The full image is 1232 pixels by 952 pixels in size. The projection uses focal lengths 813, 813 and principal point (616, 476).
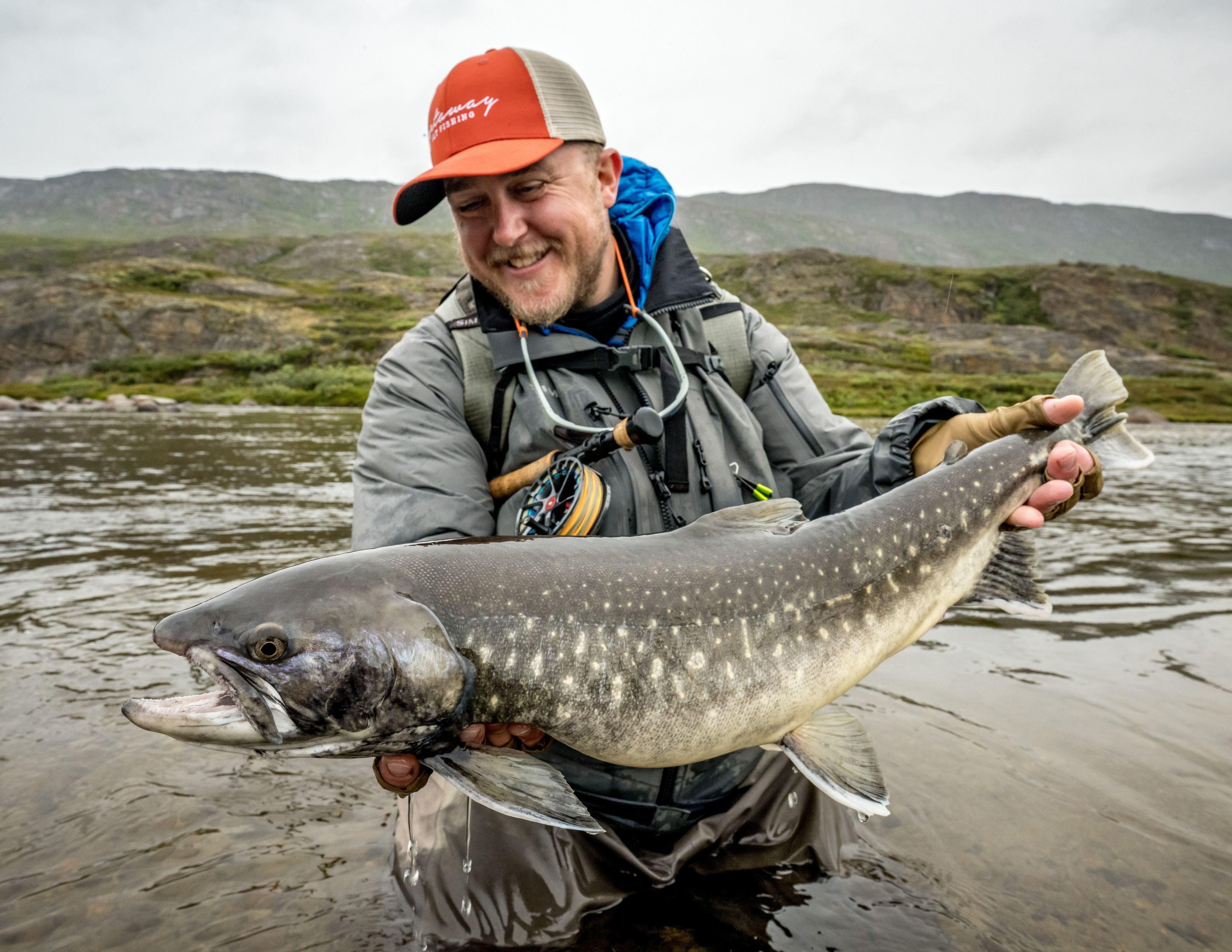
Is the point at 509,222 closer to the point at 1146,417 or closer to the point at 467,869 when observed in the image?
the point at 467,869

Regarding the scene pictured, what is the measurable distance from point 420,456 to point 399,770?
3.84 ft

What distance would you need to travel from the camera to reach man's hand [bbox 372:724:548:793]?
2.41 meters

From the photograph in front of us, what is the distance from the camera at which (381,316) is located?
6588 cm

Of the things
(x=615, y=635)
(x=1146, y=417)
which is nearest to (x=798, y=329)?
(x=1146, y=417)

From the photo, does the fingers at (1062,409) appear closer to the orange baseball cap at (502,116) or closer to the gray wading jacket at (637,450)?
the gray wading jacket at (637,450)

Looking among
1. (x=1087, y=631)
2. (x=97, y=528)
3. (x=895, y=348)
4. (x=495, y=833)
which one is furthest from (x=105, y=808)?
(x=895, y=348)

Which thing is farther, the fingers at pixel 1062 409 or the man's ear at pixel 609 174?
the man's ear at pixel 609 174

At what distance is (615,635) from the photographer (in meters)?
2.45

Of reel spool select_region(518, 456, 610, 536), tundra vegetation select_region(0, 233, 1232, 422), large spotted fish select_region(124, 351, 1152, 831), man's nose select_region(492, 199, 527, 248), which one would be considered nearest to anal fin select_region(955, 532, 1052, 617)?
large spotted fish select_region(124, 351, 1152, 831)

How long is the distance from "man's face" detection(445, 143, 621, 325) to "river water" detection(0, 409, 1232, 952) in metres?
2.51

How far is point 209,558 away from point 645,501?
7.39 m

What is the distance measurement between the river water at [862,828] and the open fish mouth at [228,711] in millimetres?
1443

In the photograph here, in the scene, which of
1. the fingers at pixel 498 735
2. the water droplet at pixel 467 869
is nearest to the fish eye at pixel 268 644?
the fingers at pixel 498 735

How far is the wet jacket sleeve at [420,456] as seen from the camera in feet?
9.87
